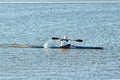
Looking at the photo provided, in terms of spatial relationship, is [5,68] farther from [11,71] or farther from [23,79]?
[23,79]

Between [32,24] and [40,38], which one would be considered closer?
[40,38]

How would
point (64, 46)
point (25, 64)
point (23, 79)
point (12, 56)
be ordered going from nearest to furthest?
point (23, 79) < point (25, 64) < point (12, 56) < point (64, 46)

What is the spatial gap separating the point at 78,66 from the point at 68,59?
384 cm

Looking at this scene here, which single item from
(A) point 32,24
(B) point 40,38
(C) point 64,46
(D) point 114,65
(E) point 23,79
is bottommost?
(E) point 23,79

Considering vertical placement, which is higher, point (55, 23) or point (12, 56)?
point (55, 23)

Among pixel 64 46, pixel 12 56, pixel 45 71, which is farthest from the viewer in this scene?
pixel 64 46

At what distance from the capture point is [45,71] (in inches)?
1779

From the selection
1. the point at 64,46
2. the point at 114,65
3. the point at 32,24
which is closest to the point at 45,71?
the point at 114,65

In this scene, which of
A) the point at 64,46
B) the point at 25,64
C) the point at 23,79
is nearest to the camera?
the point at 23,79

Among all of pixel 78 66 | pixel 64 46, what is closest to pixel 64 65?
pixel 78 66

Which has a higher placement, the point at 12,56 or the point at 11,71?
the point at 12,56

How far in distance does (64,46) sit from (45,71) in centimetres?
1160

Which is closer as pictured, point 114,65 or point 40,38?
point 114,65

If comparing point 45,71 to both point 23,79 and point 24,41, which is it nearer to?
point 23,79
